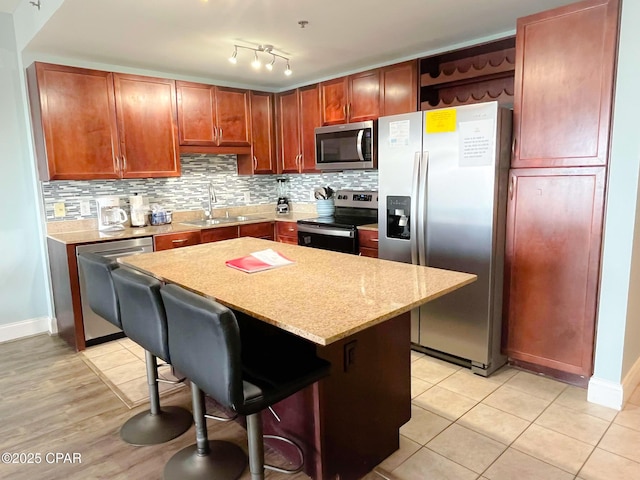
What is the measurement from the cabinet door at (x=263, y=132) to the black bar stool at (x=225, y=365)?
319 cm

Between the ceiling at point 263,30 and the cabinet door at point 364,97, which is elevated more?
the ceiling at point 263,30

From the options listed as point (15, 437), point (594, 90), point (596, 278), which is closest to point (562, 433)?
point (596, 278)

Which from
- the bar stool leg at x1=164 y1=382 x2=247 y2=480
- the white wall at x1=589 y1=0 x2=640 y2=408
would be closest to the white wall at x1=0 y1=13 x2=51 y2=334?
the bar stool leg at x1=164 y1=382 x2=247 y2=480

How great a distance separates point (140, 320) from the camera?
5.51 feet

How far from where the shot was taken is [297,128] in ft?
14.4

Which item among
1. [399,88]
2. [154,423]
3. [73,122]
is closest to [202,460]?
[154,423]

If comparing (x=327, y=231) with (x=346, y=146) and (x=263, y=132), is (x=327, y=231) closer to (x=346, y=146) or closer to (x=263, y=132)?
(x=346, y=146)

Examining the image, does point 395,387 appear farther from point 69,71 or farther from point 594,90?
point 69,71

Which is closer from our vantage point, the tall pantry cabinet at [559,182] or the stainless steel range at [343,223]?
the tall pantry cabinet at [559,182]

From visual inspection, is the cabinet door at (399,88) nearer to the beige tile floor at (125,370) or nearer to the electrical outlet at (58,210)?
the beige tile floor at (125,370)

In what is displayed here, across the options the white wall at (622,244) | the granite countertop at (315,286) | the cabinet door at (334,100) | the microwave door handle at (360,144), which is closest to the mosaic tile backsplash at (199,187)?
the microwave door handle at (360,144)

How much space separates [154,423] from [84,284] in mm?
1472

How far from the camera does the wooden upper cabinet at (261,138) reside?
174 inches

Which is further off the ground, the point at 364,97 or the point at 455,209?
the point at 364,97
